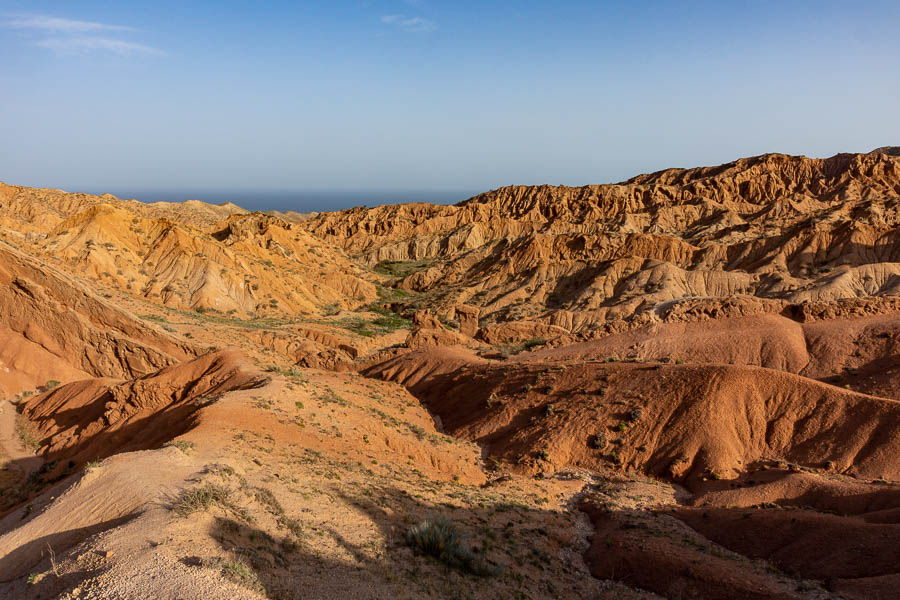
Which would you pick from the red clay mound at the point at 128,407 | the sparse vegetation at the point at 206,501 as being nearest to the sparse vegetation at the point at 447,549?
the sparse vegetation at the point at 206,501

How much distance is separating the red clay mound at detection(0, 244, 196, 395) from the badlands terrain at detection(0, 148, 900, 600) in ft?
0.29

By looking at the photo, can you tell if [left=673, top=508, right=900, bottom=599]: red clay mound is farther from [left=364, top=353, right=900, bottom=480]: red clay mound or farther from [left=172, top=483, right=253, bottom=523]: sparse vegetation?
[left=172, top=483, right=253, bottom=523]: sparse vegetation

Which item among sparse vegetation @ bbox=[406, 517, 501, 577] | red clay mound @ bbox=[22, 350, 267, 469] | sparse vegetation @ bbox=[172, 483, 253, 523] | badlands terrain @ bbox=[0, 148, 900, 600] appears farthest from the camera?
red clay mound @ bbox=[22, 350, 267, 469]

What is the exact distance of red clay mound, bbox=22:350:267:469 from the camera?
15.9m

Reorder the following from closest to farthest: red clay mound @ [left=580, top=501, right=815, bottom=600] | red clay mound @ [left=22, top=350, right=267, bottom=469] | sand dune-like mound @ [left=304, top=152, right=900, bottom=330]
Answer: red clay mound @ [left=580, top=501, right=815, bottom=600], red clay mound @ [left=22, top=350, right=267, bottom=469], sand dune-like mound @ [left=304, top=152, right=900, bottom=330]

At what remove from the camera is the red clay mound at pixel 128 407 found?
15.9 m

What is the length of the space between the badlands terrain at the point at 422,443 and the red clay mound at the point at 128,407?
0.10m

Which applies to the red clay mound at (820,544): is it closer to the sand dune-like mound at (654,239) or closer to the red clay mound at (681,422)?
the red clay mound at (681,422)

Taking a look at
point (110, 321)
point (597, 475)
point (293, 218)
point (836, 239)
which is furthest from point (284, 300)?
point (293, 218)

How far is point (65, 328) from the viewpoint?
74.2ft

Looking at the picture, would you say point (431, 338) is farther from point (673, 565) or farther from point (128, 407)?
point (673, 565)

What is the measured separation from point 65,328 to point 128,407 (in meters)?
8.11

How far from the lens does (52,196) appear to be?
81.9 meters

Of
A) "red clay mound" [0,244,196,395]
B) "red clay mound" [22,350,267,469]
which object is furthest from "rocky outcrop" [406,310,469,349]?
"red clay mound" [22,350,267,469]
